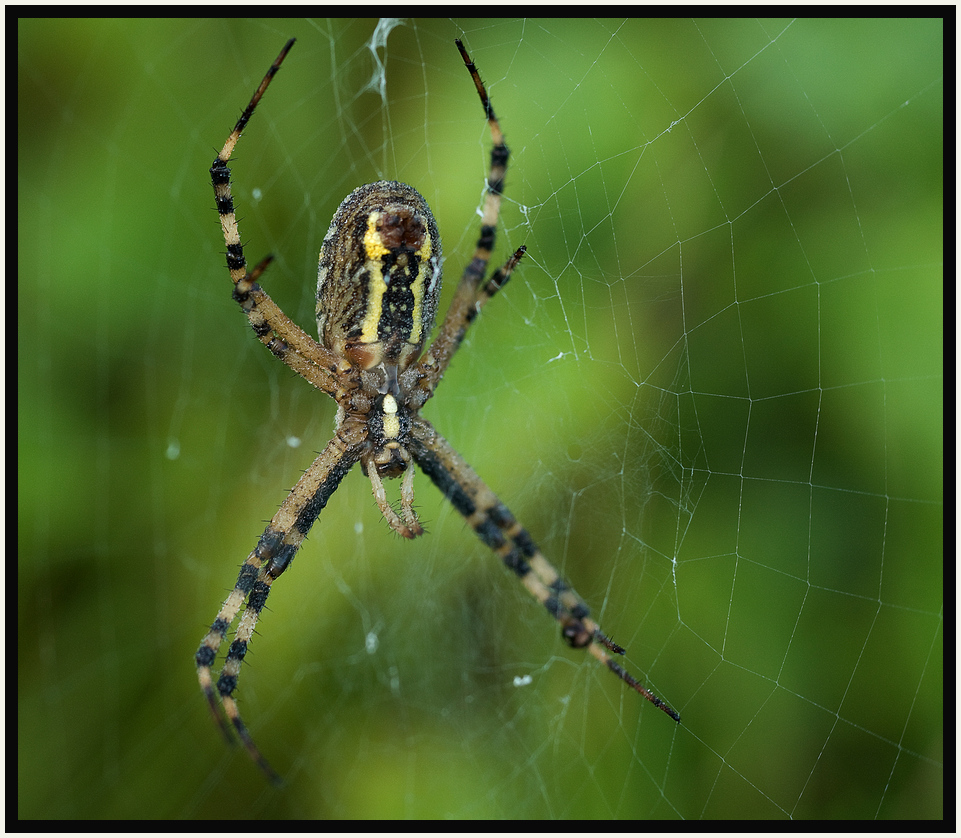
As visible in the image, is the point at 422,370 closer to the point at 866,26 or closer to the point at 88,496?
the point at 866,26

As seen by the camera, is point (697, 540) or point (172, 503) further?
point (172, 503)

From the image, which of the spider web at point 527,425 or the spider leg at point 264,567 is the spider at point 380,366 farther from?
the spider web at point 527,425

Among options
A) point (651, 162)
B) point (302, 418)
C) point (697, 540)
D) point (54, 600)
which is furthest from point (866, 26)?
point (54, 600)

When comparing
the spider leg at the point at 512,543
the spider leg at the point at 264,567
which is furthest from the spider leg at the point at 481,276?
the spider leg at the point at 264,567

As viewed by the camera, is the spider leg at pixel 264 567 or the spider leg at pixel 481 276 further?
the spider leg at pixel 264 567

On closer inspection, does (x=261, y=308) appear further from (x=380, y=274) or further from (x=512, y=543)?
(x=512, y=543)

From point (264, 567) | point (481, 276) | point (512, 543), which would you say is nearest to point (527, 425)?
point (512, 543)

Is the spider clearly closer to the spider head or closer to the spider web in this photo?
the spider head
